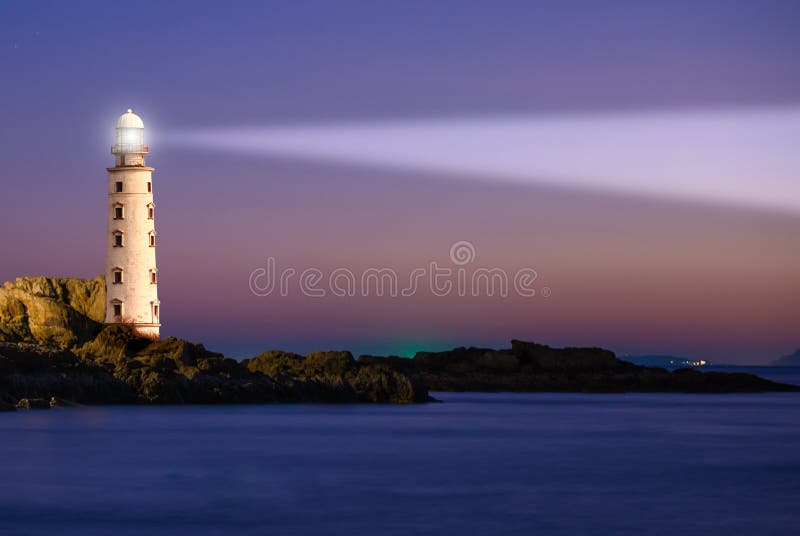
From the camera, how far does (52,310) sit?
45.5 metres

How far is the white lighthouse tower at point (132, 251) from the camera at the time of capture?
1839 inches

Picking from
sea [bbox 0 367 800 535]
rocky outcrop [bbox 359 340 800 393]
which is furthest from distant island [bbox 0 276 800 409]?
rocky outcrop [bbox 359 340 800 393]

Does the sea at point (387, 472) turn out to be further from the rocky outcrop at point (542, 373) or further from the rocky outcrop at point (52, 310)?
the rocky outcrop at point (542, 373)

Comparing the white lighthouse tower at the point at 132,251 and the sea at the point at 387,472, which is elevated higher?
the white lighthouse tower at the point at 132,251

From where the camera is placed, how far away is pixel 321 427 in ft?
127

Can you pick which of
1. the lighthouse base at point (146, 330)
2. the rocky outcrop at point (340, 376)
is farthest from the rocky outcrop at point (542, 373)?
the lighthouse base at point (146, 330)

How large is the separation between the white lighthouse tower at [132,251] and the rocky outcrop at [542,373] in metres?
18.7

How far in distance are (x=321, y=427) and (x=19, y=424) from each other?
8.91m

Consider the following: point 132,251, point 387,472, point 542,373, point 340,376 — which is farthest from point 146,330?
point 542,373

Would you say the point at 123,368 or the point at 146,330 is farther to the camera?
the point at 146,330

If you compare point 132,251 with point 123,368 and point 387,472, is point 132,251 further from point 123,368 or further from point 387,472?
point 387,472

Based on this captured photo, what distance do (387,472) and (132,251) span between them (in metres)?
23.0

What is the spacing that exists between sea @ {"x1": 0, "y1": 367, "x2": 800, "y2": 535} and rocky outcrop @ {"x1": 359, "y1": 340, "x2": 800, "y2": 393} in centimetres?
1873

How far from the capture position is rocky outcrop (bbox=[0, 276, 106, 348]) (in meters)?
44.4
